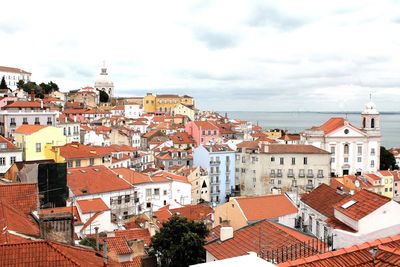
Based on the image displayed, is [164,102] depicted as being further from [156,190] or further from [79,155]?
[156,190]

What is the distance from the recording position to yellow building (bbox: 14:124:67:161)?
3791 centimetres

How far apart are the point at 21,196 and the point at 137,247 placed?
24.0 ft

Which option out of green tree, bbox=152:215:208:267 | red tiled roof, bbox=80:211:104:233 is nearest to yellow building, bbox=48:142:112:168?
red tiled roof, bbox=80:211:104:233

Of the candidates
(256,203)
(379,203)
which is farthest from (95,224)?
(379,203)

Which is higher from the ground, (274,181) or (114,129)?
(114,129)

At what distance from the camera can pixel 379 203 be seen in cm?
1470

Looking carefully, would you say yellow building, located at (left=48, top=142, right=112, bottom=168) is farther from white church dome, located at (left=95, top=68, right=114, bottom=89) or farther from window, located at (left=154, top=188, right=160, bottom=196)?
white church dome, located at (left=95, top=68, right=114, bottom=89)

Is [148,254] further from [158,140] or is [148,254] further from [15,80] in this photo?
[15,80]

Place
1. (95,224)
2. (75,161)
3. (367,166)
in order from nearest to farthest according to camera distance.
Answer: (95,224) < (75,161) < (367,166)

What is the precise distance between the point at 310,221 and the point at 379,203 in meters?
5.79

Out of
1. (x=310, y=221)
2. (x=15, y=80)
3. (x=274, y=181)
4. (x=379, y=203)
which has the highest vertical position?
(x=15, y=80)

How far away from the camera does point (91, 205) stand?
2597 centimetres

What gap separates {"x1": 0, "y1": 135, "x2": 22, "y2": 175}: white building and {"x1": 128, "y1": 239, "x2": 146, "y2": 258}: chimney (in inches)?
778

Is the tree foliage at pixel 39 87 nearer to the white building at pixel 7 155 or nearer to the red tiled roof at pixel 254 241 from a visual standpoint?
the white building at pixel 7 155
